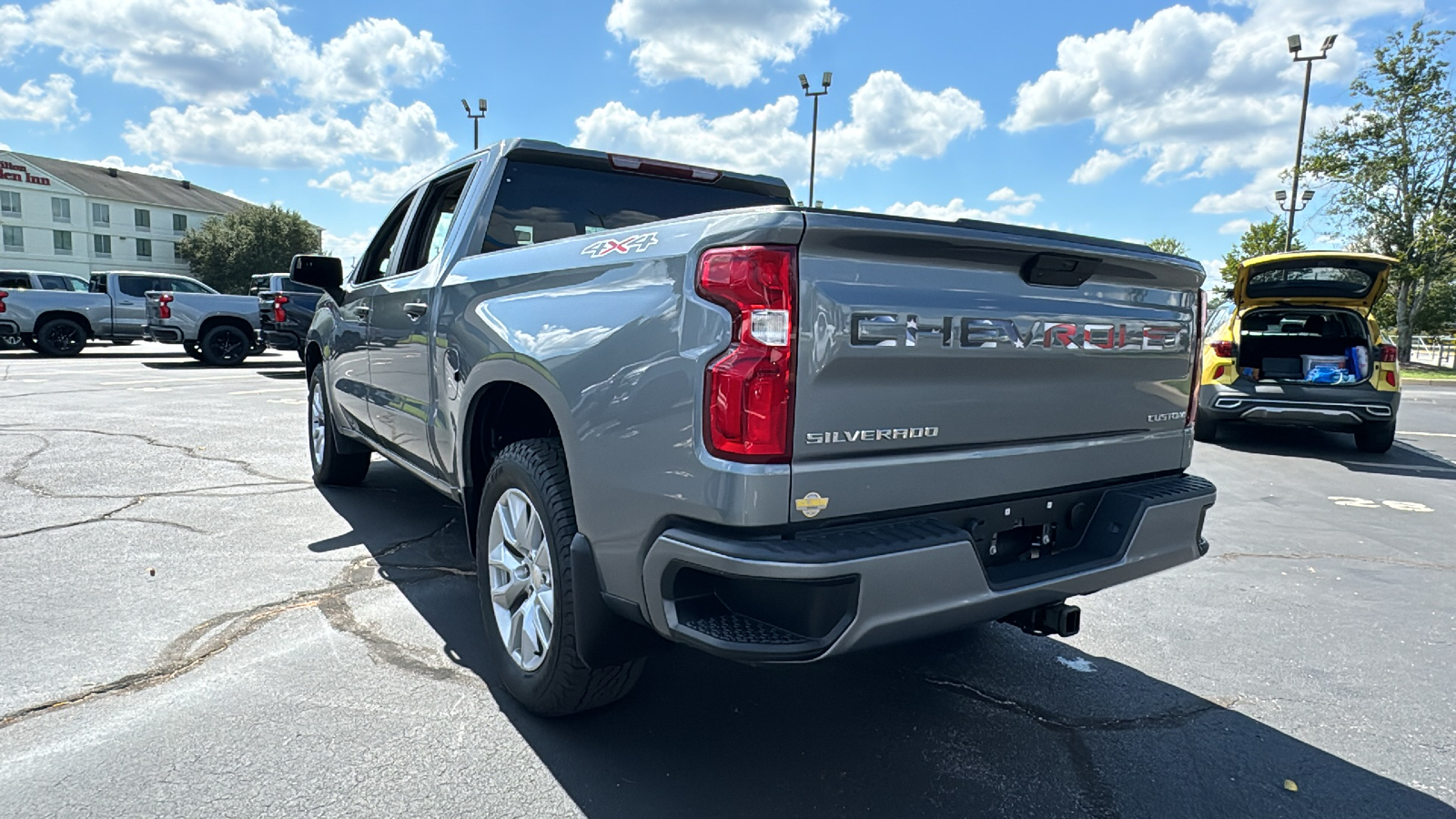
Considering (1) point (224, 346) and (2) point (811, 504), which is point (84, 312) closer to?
(1) point (224, 346)

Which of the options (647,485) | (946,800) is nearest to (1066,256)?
(647,485)

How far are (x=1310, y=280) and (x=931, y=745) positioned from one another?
8.15 metres

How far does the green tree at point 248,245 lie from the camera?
56.6 metres

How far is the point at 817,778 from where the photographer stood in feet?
7.98

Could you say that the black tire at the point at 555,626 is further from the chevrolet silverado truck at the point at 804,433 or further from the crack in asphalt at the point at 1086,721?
the crack in asphalt at the point at 1086,721

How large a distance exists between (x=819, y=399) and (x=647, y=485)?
485mm

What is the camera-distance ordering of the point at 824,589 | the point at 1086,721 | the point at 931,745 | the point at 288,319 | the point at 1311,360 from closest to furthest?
the point at 824,589
the point at 931,745
the point at 1086,721
the point at 1311,360
the point at 288,319

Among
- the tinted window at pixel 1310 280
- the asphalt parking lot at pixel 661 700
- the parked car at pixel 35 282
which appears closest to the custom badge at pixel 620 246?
the asphalt parking lot at pixel 661 700

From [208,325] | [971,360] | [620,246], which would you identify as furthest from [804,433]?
[208,325]

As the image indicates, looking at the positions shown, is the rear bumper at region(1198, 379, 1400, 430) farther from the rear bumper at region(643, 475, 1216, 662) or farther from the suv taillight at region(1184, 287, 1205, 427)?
the rear bumper at region(643, 475, 1216, 662)

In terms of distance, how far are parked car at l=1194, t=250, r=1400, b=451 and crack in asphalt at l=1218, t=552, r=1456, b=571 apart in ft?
12.5

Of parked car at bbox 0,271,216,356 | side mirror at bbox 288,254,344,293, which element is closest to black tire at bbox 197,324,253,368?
parked car at bbox 0,271,216,356

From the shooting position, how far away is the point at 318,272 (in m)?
5.17

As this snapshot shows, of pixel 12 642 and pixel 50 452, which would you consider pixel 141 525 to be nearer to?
pixel 12 642
